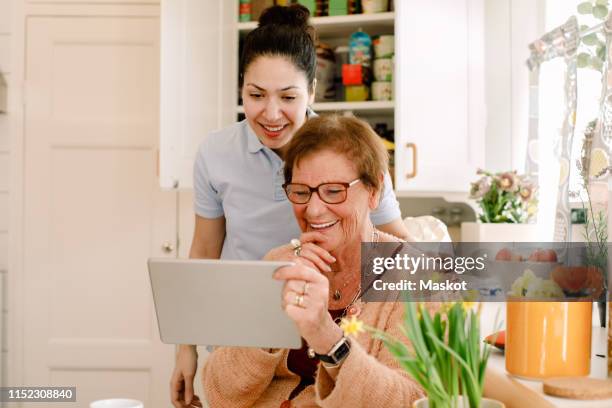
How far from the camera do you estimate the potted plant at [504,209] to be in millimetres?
2467

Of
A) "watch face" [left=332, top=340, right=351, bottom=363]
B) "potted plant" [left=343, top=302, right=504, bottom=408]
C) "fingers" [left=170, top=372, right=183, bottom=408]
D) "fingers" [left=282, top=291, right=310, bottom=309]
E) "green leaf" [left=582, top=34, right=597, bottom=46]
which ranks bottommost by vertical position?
"fingers" [left=170, top=372, right=183, bottom=408]

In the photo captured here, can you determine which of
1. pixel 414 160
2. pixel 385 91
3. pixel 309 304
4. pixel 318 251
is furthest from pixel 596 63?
pixel 309 304

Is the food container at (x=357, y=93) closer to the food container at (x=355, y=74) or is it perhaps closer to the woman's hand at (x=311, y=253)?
the food container at (x=355, y=74)

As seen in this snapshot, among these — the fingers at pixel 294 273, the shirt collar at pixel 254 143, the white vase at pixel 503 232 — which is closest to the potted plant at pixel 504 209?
the white vase at pixel 503 232

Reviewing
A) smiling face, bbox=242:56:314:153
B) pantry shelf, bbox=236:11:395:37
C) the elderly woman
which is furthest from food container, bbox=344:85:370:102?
the elderly woman

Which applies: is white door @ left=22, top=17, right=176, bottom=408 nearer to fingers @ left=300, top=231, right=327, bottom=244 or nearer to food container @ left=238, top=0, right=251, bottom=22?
food container @ left=238, top=0, right=251, bottom=22

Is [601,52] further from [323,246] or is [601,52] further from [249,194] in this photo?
[323,246]

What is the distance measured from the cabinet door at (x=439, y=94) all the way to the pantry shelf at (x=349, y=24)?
185 millimetres

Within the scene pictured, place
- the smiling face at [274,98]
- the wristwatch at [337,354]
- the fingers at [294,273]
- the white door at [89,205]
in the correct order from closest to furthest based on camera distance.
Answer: the fingers at [294,273] → the wristwatch at [337,354] → the smiling face at [274,98] → the white door at [89,205]

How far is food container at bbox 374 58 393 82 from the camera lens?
2.76m

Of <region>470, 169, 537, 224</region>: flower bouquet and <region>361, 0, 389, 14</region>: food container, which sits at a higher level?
<region>361, 0, 389, 14</region>: food container

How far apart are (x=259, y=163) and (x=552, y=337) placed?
101 cm

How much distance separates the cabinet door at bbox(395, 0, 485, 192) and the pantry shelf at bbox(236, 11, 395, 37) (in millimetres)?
185

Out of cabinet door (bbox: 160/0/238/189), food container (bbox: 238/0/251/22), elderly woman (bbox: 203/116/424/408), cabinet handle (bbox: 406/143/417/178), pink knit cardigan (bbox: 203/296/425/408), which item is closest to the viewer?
pink knit cardigan (bbox: 203/296/425/408)
